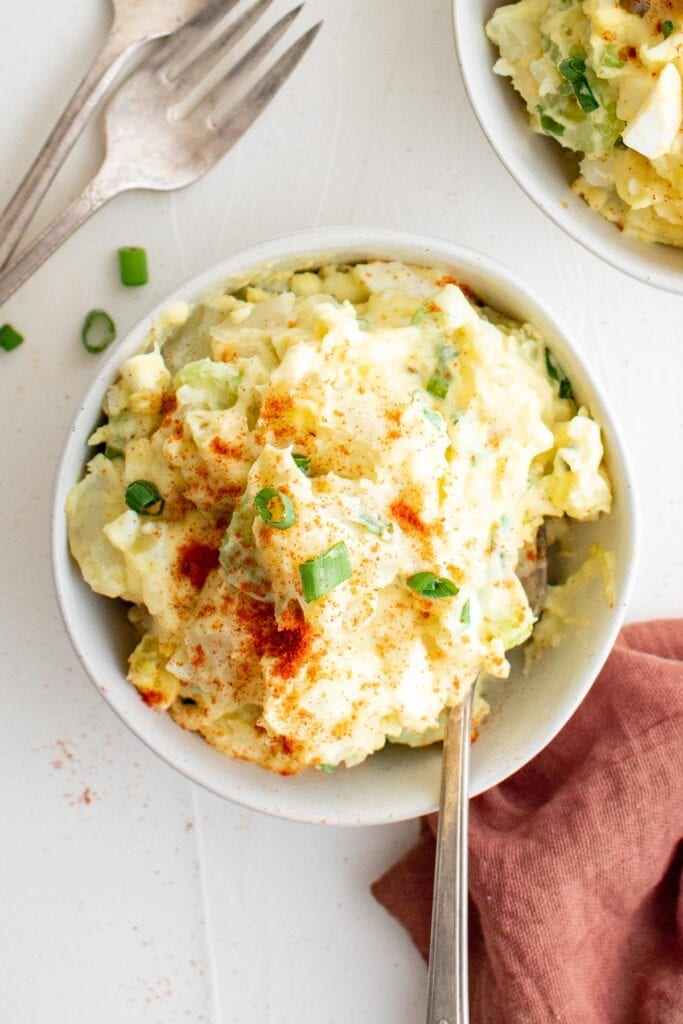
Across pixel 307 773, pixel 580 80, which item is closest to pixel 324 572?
pixel 307 773

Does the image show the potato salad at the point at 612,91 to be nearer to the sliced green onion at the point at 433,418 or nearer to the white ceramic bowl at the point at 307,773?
the white ceramic bowl at the point at 307,773

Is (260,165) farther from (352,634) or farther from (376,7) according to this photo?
(352,634)

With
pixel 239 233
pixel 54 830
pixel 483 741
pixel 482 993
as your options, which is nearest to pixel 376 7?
pixel 239 233

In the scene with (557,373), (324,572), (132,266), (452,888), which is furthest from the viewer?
(132,266)

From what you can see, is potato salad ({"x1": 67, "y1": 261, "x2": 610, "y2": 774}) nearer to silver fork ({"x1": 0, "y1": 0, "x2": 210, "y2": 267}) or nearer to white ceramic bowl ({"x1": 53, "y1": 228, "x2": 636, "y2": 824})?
white ceramic bowl ({"x1": 53, "y1": 228, "x2": 636, "y2": 824})

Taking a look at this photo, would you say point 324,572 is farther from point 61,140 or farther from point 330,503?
point 61,140

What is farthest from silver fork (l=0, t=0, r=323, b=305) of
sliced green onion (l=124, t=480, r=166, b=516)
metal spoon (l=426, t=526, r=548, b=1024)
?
metal spoon (l=426, t=526, r=548, b=1024)

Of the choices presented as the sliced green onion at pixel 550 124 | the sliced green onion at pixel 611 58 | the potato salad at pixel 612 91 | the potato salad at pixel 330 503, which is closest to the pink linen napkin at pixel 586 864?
the potato salad at pixel 330 503
